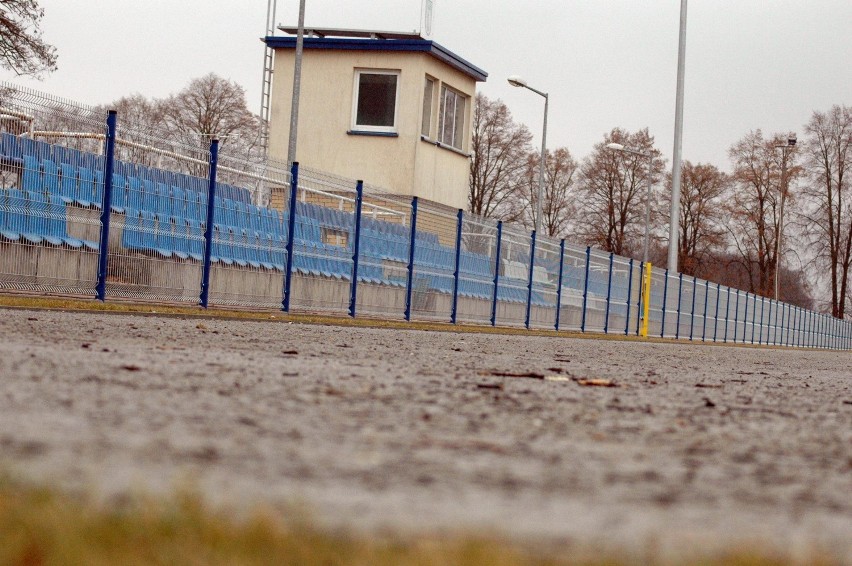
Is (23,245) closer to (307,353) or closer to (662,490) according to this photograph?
(307,353)

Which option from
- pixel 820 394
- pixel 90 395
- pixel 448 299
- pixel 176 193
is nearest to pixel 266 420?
pixel 90 395

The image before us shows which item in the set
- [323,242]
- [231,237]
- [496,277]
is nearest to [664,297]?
[496,277]

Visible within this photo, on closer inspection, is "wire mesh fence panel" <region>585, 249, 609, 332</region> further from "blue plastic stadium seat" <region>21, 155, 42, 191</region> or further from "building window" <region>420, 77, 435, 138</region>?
"blue plastic stadium seat" <region>21, 155, 42, 191</region>

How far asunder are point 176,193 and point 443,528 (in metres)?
13.8

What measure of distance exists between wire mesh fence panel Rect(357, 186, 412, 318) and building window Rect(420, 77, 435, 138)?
14047 mm

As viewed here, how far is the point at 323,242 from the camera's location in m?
18.3

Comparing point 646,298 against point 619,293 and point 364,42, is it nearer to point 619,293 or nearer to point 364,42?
point 619,293

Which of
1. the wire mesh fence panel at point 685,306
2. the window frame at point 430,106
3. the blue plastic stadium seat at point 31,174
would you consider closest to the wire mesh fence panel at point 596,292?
the window frame at point 430,106

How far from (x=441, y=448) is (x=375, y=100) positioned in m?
31.6

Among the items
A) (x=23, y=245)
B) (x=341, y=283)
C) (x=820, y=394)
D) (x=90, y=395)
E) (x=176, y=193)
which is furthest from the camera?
(x=341, y=283)

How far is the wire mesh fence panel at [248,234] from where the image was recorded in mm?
16078

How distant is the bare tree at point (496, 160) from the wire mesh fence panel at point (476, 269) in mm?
28006

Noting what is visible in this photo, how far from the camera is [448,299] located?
22.2 metres

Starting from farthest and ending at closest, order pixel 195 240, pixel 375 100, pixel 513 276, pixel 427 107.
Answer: pixel 427 107 → pixel 375 100 → pixel 513 276 → pixel 195 240
